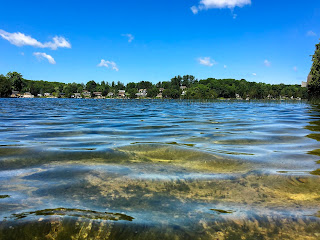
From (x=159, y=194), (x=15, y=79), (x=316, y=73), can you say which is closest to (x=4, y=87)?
(x=15, y=79)

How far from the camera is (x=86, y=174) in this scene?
3.57m

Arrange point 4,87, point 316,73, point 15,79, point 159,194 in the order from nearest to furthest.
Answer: point 159,194
point 316,73
point 4,87
point 15,79

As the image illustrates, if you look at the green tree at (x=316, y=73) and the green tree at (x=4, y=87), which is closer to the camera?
the green tree at (x=316, y=73)

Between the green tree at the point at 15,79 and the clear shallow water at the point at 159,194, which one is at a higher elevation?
the green tree at the point at 15,79

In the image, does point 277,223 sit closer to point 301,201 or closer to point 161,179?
point 301,201

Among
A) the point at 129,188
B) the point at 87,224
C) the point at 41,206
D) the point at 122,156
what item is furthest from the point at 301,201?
the point at 122,156

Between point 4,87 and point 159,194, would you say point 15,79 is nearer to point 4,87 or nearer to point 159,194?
point 4,87

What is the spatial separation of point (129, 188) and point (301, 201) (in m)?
2.11

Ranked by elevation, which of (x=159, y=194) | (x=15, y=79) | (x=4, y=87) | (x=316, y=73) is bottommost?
(x=159, y=194)

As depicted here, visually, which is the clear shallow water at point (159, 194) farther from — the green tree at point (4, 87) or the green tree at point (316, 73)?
the green tree at point (4, 87)

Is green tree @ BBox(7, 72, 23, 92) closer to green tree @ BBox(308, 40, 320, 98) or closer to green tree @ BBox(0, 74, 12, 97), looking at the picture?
green tree @ BBox(0, 74, 12, 97)

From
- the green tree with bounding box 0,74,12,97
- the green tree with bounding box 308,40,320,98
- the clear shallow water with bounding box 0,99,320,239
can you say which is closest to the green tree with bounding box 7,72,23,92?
the green tree with bounding box 0,74,12,97

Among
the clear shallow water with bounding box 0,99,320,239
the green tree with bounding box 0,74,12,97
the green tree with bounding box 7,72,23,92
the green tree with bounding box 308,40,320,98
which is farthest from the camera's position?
the green tree with bounding box 7,72,23,92

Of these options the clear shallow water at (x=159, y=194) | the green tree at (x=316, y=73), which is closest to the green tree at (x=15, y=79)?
the green tree at (x=316, y=73)
